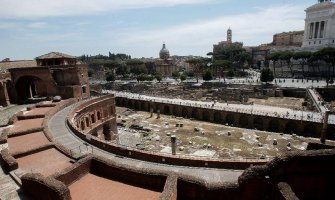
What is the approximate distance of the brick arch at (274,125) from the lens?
136 ft

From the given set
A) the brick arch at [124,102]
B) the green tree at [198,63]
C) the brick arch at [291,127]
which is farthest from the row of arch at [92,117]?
the green tree at [198,63]

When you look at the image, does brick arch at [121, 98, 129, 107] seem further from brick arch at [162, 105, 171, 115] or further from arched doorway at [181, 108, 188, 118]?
arched doorway at [181, 108, 188, 118]

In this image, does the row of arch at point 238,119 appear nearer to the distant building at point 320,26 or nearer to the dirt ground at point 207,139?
the dirt ground at point 207,139

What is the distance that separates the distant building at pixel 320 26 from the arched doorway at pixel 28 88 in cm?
8749

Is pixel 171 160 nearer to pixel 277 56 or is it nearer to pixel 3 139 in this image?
pixel 3 139

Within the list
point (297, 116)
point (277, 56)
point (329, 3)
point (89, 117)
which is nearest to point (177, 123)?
point (89, 117)

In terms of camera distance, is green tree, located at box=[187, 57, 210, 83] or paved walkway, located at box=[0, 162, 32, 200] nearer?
paved walkway, located at box=[0, 162, 32, 200]

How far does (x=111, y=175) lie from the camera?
16062mm

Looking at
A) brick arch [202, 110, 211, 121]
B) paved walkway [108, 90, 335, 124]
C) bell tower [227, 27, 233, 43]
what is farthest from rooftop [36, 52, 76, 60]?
bell tower [227, 27, 233, 43]

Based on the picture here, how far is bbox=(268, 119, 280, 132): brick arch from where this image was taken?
41.6 m

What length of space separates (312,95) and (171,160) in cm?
4699

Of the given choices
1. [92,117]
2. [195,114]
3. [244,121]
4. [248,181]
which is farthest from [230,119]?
[248,181]

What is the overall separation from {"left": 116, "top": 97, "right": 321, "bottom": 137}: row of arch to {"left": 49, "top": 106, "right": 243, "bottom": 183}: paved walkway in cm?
2829

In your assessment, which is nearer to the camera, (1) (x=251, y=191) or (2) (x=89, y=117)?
(1) (x=251, y=191)
